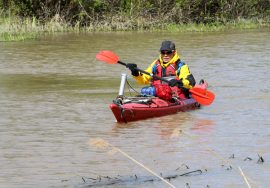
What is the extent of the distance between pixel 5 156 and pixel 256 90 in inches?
292

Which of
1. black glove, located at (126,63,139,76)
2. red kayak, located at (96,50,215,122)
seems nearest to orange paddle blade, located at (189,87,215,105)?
red kayak, located at (96,50,215,122)

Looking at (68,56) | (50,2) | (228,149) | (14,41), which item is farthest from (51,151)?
(50,2)

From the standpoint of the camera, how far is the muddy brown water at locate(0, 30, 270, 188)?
8.05 metres

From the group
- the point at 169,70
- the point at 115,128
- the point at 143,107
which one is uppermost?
the point at 169,70


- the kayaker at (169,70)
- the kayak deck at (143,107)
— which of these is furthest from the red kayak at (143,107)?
the kayaker at (169,70)

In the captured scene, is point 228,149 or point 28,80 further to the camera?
point 28,80

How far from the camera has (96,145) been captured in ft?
32.4

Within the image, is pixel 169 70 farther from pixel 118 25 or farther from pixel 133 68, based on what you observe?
pixel 118 25

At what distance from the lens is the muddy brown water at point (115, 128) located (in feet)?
26.4

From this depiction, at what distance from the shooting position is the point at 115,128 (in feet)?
36.7

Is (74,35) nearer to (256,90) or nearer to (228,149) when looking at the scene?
(256,90)

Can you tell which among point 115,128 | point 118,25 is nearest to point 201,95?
point 115,128

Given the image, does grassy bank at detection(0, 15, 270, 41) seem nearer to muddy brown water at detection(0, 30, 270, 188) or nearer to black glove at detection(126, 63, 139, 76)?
muddy brown water at detection(0, 30, 270, 188)

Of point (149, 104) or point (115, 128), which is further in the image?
point (149, 104)
